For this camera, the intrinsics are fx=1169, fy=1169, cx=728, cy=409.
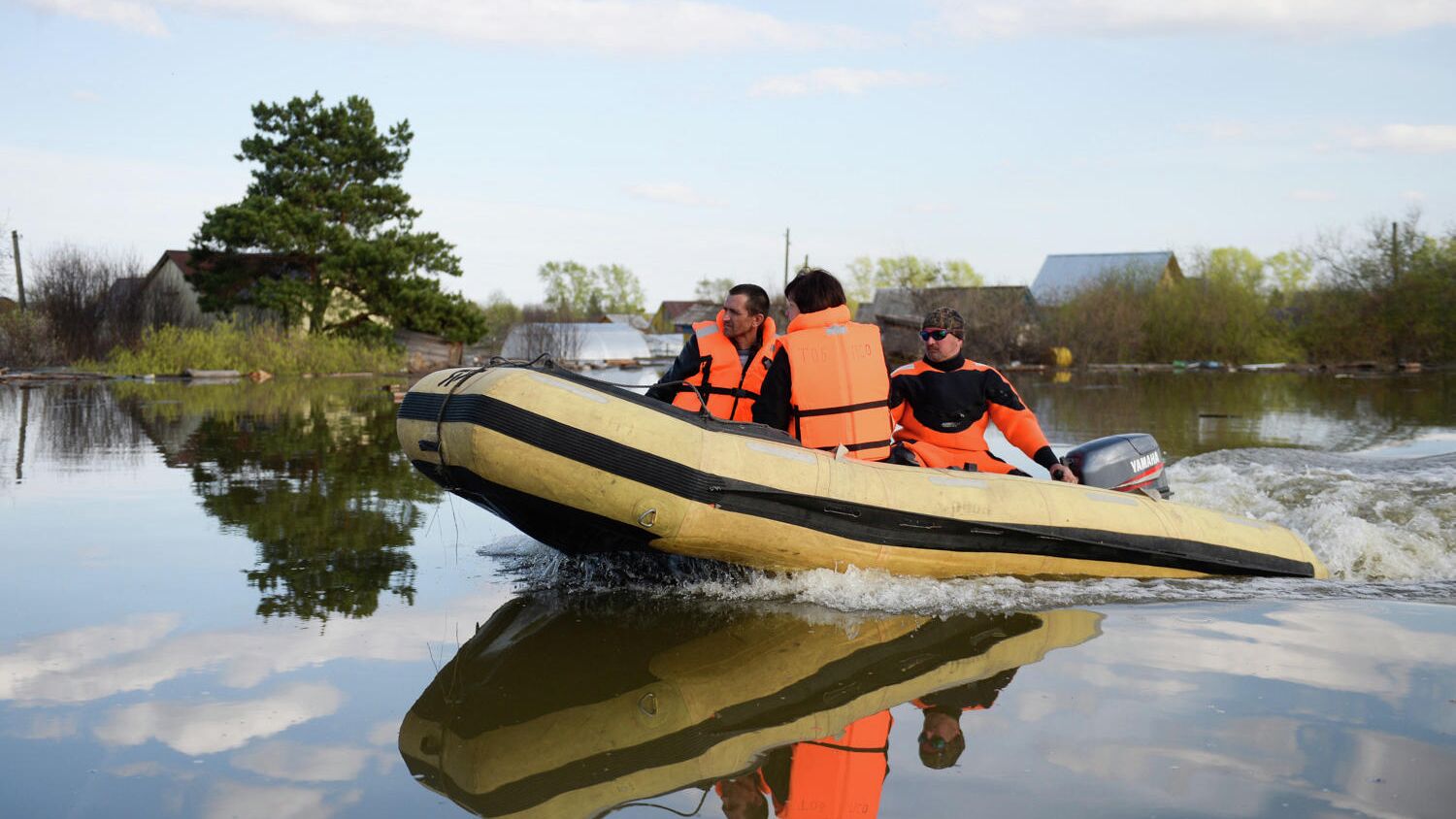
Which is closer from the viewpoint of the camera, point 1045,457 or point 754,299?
point 754,299

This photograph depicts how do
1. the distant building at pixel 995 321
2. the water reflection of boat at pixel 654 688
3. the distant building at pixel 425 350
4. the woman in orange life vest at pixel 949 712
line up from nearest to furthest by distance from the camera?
1. the water reflection of boat at pixel 654 688
2. the woman in orange life vest at pixel 949 712
3. the distant building at pixel 425 350
4. the distant building at pixel 995 321

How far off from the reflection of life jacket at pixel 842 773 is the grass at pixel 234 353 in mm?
26162

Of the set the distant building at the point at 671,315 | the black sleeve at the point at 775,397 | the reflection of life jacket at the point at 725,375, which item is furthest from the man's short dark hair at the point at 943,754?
the distant building at the point at 671,315

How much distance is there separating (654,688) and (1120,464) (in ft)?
11.1

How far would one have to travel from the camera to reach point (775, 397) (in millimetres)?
5332

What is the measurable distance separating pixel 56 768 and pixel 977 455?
4.45m

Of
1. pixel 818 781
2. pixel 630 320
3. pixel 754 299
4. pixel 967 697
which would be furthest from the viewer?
pixel 630 320

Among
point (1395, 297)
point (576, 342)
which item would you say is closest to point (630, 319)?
point (576, 342)

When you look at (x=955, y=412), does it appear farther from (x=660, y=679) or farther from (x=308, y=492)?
(x=308, y=492)

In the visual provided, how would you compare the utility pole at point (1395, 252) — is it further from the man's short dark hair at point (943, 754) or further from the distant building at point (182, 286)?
the man's short dark hair at point (943, 754)

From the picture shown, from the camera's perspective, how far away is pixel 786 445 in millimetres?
4992

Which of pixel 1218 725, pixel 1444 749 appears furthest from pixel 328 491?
pixel 1444 749

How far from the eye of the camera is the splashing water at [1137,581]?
512cm

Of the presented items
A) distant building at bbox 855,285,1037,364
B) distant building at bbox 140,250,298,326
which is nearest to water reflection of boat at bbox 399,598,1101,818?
distant building at bbox 140,250,298,326
